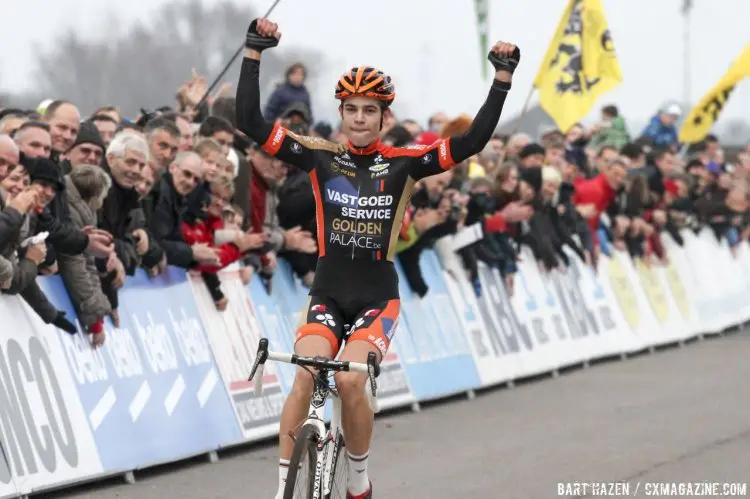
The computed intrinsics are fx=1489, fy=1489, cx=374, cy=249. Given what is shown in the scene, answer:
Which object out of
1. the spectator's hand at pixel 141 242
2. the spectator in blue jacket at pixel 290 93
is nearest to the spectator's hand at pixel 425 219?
A: the spectator in blue jacket at pixel 290 93

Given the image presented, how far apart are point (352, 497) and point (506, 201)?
28.1 feet

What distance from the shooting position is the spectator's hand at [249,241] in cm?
1151

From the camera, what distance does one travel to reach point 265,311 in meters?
12.0

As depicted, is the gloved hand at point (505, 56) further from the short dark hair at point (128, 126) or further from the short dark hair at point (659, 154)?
the short dark hair at point (659, 154)

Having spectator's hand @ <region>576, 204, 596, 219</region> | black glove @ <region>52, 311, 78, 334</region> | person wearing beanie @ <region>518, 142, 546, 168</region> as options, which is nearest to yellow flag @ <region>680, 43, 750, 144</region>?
spectator's hand @ <region>576, 204, 596, 219</region>

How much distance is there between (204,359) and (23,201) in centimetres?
258

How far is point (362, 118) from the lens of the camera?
7.75 meters

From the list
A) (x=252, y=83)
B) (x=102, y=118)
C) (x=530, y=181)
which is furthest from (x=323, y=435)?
(x=530, y=181)

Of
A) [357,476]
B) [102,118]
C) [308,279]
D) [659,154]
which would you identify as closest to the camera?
[357,476]

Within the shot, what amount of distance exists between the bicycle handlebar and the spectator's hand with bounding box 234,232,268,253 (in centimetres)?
454

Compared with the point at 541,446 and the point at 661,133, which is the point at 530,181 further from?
the point at 661,133

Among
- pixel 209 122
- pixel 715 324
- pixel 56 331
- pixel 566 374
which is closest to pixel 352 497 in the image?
pixel 56 331

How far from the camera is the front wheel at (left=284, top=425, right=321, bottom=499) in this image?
21.6ft

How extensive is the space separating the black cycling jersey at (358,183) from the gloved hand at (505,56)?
3.7 inches
